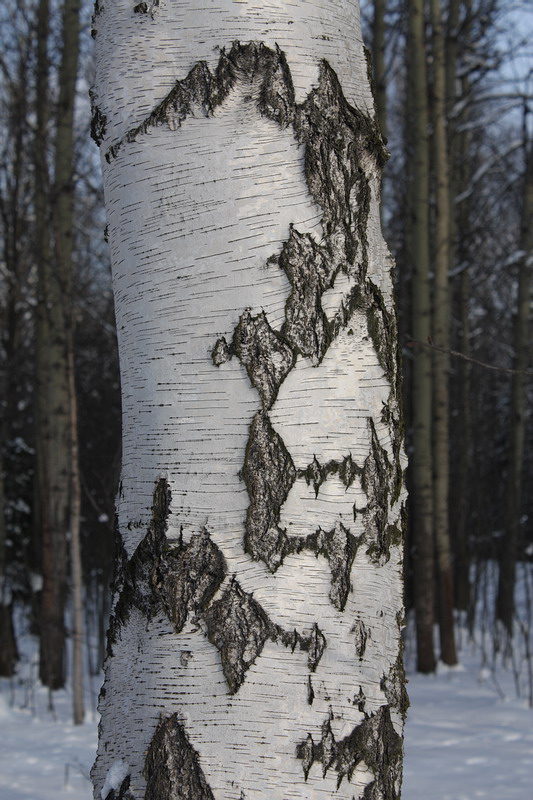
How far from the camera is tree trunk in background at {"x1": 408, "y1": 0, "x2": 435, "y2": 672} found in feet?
22.5

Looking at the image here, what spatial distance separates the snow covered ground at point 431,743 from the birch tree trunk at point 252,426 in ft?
9.92

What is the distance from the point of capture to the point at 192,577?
41.4 inches

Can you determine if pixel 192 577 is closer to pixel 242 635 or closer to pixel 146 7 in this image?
pixel 242 635

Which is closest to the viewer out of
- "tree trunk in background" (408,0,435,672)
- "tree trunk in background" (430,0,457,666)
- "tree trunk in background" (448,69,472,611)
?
"tree trunk in background" (408,0,435,672)

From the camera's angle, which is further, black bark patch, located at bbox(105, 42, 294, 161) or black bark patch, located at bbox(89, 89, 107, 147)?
black bark patch, located at bbox(89, 89, 107, 147)

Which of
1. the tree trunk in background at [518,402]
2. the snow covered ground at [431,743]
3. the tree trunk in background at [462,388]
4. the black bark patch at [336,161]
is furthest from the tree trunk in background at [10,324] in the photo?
the black bark patch at [336,161]

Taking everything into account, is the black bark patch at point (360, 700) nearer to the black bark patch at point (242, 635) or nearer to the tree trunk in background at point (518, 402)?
the black bark patch at point (242, 635)

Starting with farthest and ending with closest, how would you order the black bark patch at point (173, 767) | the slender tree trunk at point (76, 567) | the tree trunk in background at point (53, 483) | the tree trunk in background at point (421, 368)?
the tree trunk in background at point (421, 368), the tree trunk in background at point (53, 483), the slender tree trunk at point (76, 567), the black bark patch at point (173, 767)

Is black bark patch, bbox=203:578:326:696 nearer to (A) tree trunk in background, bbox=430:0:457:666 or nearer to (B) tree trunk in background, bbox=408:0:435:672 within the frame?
(B) tree trunk in background, bbox=408:0:435:672

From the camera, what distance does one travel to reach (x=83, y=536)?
36.3 ft

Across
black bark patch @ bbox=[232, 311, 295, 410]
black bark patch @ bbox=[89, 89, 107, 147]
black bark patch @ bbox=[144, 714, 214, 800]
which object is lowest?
black bark patch @ bbox=[144, 714, 214, 800]

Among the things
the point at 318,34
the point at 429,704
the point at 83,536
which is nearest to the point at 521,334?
the point at 429,704

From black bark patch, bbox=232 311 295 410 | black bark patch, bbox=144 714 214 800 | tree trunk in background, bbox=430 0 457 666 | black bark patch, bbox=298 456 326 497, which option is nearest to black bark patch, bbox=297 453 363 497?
black bark patch, bbox=298 456 326 497

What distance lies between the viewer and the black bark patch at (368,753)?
1.02 m
